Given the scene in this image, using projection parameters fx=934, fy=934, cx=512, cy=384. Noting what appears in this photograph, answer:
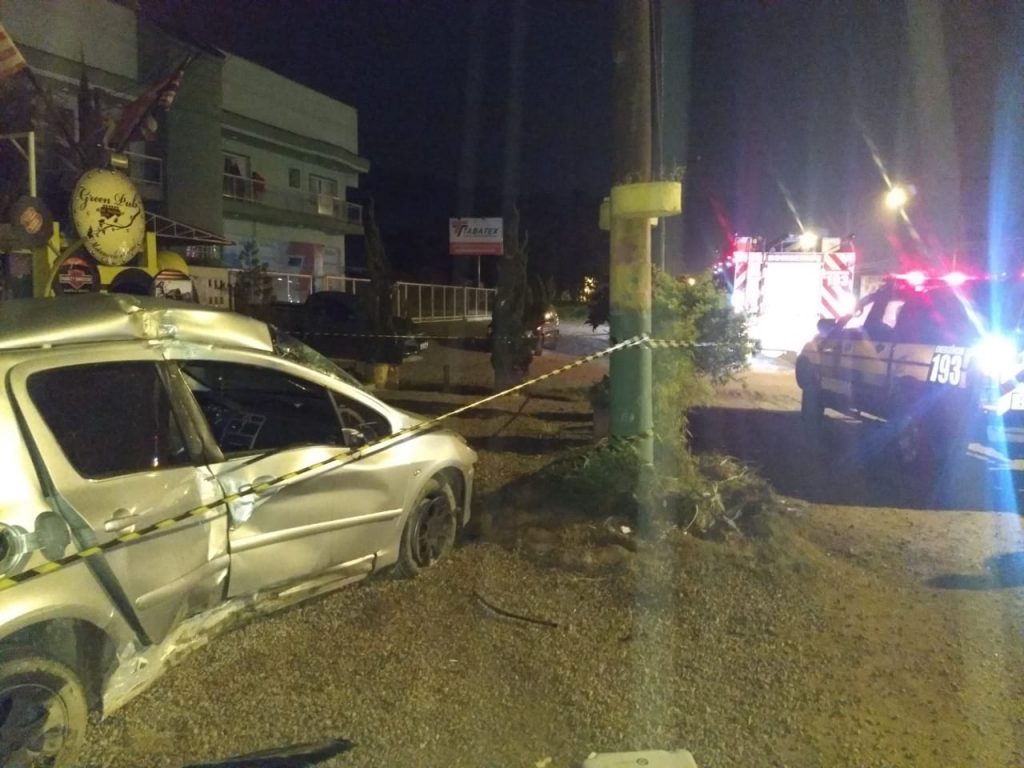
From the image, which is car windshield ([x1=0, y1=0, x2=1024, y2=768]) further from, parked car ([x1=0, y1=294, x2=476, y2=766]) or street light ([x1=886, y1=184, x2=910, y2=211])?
street light ([x1=886, y1=184, x2=910, y2=211])

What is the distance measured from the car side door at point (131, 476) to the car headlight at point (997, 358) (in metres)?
6.58

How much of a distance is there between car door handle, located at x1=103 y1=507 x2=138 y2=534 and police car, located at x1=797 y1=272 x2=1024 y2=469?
6.98 meters

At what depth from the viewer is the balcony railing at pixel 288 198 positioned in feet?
115

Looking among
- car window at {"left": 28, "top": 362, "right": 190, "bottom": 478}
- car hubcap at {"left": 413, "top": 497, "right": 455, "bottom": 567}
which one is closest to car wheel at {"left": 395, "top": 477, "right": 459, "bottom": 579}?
car hubcap at {"left": 413, "top": 497, "right": 455, "bottom": 567}

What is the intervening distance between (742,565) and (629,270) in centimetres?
226

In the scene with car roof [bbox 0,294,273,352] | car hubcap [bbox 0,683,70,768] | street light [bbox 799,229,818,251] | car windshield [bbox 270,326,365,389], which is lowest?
car hubcap [bbox 0,683,70,768]

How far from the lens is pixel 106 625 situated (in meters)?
3.68

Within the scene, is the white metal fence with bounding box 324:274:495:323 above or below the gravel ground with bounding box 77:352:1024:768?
above

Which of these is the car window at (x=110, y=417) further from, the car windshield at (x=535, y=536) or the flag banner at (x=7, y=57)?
the flag banner at (x=7, y=57)

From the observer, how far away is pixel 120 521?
3.74 meters

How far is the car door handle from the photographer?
12.1ft

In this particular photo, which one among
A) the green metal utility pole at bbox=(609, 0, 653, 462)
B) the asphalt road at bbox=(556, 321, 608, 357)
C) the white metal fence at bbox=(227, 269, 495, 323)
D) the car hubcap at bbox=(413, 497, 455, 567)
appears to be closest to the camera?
the car hubcap at bbox=(413, 497, 455, 567)

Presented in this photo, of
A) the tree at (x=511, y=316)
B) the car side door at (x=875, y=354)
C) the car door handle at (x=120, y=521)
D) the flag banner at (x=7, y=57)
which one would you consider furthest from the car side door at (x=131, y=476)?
the flag banner at (x=7, y=57)

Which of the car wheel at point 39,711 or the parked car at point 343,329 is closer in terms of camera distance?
the car wheel at point 39,711
